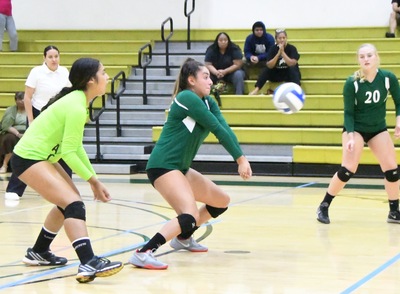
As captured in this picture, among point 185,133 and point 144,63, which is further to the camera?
point 144,63

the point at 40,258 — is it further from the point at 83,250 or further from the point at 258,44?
the point at 258,44

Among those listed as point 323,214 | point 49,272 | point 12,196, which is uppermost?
point 49,272

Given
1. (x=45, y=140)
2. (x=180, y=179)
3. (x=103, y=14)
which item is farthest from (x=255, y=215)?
(x=103, y=14)

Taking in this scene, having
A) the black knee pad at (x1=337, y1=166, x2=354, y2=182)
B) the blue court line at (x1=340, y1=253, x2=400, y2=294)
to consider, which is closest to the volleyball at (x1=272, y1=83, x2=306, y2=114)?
the black knee pad at (x1=337, y1=166, x2=354, y2=182)

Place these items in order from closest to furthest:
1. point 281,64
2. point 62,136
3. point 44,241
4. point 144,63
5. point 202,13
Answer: point 62,136
point 44,241
point 281,64
point 144,63
point 202,13

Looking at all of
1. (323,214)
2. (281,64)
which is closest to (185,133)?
(323,214)

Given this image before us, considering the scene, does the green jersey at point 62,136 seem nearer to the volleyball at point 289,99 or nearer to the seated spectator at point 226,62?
the volleyball at point 289,99

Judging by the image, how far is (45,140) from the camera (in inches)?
224

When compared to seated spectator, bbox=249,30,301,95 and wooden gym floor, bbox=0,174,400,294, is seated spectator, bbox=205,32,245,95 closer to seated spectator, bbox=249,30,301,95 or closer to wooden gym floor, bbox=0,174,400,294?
seated spectator, bbox=249,30,301,95

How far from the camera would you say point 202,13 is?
697 inches

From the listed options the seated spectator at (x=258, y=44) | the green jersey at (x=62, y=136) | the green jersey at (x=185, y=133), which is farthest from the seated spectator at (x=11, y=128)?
the green jersey at (x=62, y=136)

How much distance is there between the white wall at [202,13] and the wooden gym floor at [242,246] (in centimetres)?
641

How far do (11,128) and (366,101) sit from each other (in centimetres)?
765

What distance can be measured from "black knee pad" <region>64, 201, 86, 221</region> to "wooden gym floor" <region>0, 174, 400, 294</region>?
0.42 metres
